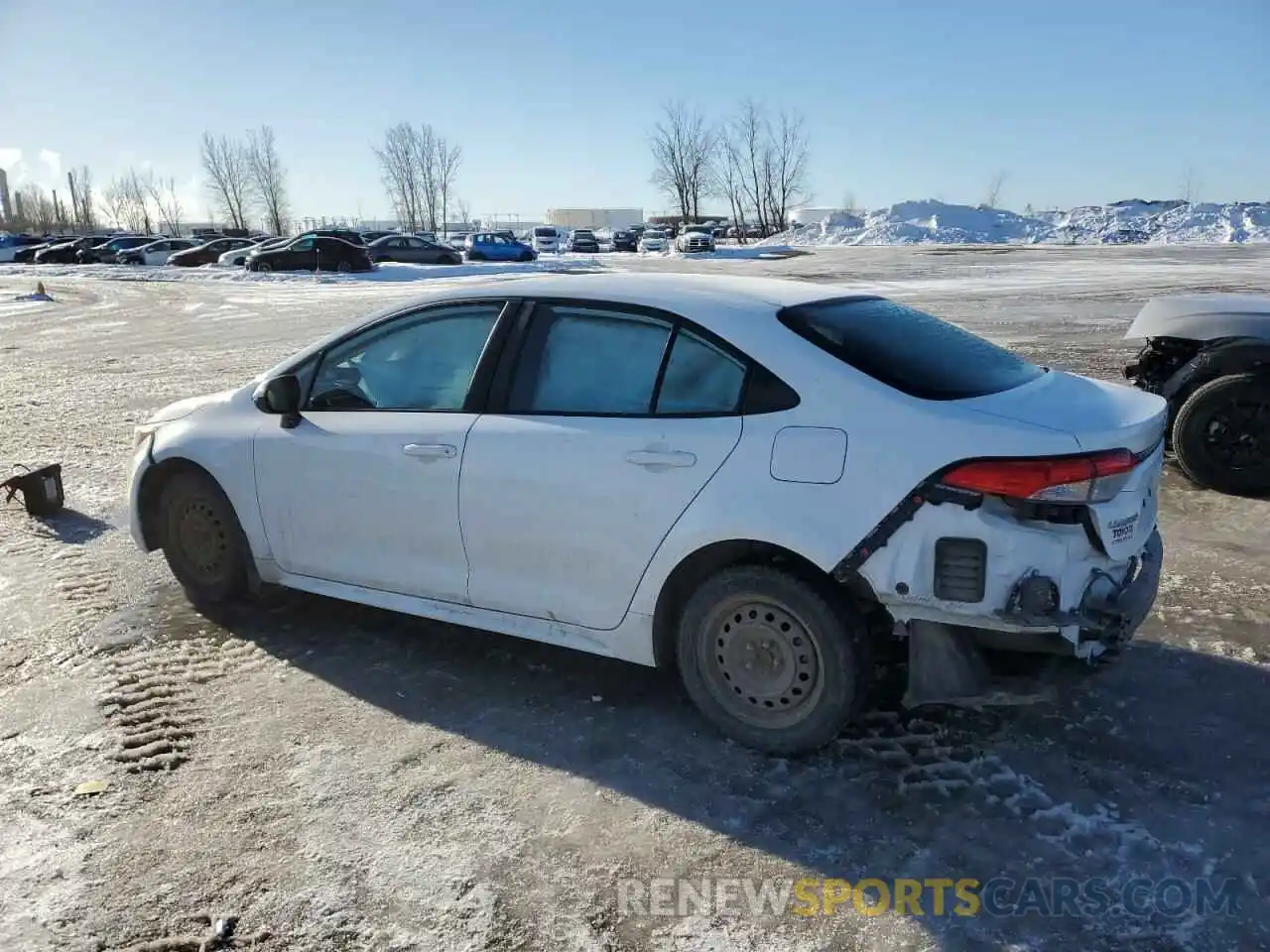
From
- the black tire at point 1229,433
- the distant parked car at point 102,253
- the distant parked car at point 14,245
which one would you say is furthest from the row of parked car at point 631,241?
the black tire at point 1229,433

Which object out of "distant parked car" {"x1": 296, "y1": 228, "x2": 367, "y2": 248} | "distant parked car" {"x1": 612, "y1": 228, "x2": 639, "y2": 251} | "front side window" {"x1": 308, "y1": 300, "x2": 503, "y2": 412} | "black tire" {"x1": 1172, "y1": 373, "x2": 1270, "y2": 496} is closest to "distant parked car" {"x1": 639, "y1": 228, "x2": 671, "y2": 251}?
"distant parked car" {"x1": 612, "y1": 228, "x2": 639, "y2": 251}

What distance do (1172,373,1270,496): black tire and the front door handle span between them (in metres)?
5.09

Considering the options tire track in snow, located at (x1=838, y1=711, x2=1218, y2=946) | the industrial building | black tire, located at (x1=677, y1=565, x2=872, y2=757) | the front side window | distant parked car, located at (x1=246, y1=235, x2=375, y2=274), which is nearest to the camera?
tire track in snow, located at (x1=838, y1=711, x2=1218, y2=946)

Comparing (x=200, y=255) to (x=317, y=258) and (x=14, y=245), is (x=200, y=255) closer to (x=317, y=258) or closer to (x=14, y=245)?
(x=317, y=258)

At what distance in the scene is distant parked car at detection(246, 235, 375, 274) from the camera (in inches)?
1371

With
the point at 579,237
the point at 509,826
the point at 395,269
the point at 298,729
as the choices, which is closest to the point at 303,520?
the point at 298,729

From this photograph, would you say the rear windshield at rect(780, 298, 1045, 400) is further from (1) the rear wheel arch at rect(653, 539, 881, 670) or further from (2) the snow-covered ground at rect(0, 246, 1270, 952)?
(2) the snow-covered ground at rect(0, 246, 1270, 952)

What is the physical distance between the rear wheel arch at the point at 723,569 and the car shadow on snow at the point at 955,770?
378 mm

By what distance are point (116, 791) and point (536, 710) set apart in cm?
147

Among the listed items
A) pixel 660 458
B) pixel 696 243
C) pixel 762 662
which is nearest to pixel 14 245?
pixel 696 243

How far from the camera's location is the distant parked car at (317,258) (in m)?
34.8

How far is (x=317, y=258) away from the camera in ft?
114

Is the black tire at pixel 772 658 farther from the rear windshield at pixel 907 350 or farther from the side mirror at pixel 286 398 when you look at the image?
the side mirror at pixel 286 398

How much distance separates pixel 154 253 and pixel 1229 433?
47.1 meters
